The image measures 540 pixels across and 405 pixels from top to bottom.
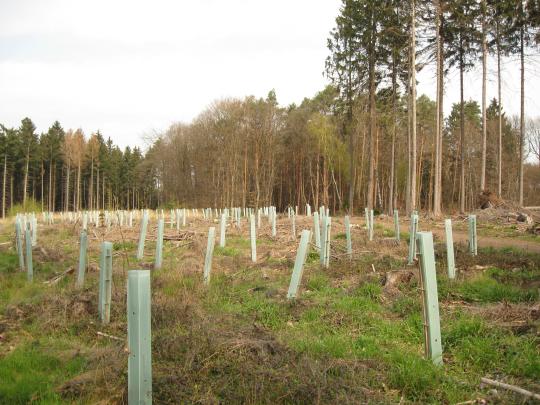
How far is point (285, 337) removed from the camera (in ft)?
16.2

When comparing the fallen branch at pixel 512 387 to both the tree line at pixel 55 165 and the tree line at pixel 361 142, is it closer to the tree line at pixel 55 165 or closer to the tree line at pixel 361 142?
the tree line at pixel 361 142

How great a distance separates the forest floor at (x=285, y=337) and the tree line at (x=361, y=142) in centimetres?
1448

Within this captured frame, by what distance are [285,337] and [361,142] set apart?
1508 inches

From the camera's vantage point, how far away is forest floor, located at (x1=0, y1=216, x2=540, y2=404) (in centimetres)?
366

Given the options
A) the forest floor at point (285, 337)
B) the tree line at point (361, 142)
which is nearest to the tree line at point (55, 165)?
the tree line at point (361, 142)

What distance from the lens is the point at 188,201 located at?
52000mm

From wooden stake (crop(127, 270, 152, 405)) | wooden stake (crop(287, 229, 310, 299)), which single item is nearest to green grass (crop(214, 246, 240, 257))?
wooden stake (crop(287, 229, 310, 299))

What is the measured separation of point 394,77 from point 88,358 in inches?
1201

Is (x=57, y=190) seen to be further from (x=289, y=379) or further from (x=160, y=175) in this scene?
(x=289, y=379)

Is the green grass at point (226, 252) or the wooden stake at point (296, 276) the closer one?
the wooden stake at point (296, 276)

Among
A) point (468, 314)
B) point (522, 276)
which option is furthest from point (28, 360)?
point (522, 276)

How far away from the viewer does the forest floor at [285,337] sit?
3.66 meters

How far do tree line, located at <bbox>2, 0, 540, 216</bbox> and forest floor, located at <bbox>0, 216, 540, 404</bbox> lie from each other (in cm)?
1448

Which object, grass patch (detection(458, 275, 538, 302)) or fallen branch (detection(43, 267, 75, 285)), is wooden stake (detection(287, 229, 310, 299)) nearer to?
grass patch (detection(458, 275, 538, 302))
